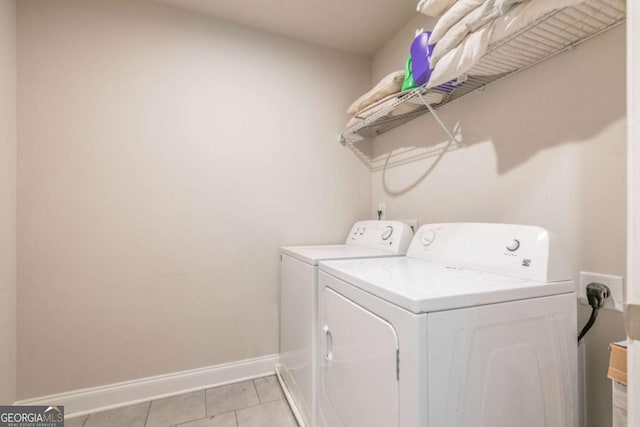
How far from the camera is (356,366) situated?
35.2 inches

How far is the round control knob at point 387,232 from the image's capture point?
1.65 metres

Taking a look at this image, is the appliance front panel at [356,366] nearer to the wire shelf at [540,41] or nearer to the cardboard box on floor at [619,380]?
the cardboard box on floor at [619,380]

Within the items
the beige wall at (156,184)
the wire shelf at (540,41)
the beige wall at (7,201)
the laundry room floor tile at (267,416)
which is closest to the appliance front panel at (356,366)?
the laundry room floor tile at (267,416)

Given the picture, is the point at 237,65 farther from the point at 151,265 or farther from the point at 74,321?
the point at 74,321

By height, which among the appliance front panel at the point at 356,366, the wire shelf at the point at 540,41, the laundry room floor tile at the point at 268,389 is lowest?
the laundry room floor tile at the point at 268,389

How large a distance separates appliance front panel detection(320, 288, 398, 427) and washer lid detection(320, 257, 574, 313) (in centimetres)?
9

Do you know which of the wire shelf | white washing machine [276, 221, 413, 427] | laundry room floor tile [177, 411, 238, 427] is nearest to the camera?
the wire shelf

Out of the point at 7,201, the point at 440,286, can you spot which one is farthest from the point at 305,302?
the point at 7,201

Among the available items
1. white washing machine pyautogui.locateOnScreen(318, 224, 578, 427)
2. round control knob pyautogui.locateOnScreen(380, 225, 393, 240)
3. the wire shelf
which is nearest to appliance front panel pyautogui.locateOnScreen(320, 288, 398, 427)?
white washing machine pyautogui.locateOnScreen(318, 224, 578, 427)

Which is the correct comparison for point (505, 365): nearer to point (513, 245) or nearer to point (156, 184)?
point (513, 245)

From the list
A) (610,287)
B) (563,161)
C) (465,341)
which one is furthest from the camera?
(563,161)

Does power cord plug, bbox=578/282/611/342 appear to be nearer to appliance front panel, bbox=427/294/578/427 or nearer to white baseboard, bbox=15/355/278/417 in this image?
appliance front panel, bbox=427/294/578/427

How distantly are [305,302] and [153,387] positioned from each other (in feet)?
3.77

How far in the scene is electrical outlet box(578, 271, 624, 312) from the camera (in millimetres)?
853
